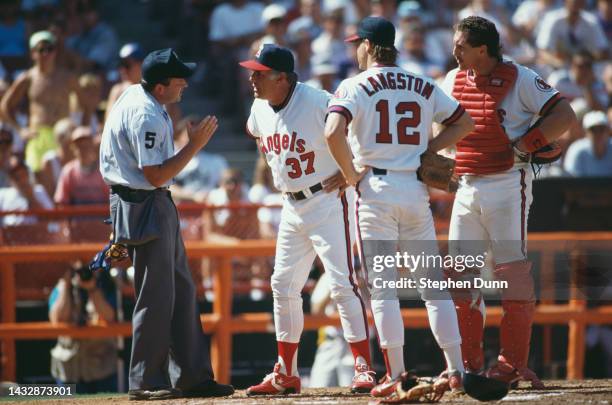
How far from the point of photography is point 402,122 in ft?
22.8

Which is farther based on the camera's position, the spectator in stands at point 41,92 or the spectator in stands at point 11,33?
the spectator in stands at point 11,33

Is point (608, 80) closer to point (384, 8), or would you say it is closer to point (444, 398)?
point (384, 8)

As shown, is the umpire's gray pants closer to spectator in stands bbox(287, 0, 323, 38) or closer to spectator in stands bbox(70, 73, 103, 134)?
spectator in stands bbox(70, 73, 103, 134)

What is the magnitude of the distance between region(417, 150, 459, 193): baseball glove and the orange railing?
311 cm

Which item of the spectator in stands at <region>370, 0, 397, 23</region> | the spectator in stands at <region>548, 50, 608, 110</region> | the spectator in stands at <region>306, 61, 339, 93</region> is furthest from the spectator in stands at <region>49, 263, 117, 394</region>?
the spectator in stands at <region>548, 50, 608, 110</region>

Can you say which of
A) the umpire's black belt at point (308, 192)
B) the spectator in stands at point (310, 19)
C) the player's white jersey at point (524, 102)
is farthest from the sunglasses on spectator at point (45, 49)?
the player's white jersey at point (524, 102)

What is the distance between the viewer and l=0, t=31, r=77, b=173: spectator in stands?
1295cm

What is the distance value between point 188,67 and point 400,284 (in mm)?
1912

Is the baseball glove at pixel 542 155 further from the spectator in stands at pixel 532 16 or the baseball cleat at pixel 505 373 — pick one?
the spectator in stands at pixel 532 16

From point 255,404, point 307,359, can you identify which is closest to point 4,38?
point 307,359

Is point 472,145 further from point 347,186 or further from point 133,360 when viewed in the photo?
point 133,360

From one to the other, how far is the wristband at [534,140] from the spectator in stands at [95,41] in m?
7.97

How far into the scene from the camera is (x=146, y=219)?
7.20 metres

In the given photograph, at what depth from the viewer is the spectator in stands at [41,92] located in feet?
42.5
